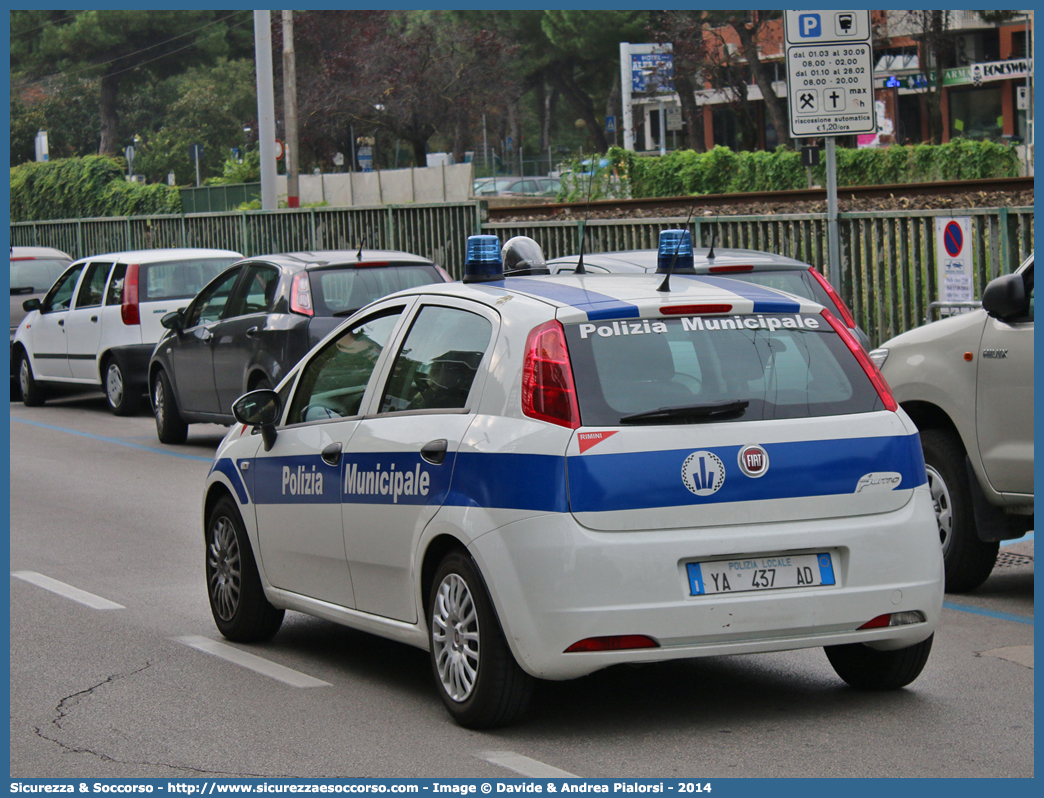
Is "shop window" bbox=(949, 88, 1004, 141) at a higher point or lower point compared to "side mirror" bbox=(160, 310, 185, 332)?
higher

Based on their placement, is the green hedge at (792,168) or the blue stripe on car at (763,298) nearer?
the blue stripe on car at (763,298)

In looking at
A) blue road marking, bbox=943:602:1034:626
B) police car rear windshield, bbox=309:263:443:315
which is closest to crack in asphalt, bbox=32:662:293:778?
blue road marking, bbox=943:602:1034:626

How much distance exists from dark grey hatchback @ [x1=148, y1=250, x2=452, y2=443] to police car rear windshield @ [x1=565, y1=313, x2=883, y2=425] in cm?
754

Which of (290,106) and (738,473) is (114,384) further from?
(290,106)

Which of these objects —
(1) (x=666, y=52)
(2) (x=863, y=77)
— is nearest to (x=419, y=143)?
(1) (x=666, y=52)

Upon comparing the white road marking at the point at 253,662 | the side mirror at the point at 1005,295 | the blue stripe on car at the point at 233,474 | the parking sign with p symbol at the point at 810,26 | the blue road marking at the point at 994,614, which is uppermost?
the parking sign with p symbol at the point at 810,26

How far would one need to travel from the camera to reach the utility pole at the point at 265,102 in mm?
24844

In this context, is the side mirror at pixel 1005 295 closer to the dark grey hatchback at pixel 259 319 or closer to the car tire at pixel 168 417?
the dark grey hatchback at pixel 259 319

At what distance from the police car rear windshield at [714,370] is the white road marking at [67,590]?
362cm

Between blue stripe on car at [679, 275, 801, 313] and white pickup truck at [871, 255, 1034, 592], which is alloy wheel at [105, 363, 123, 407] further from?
blue stripe on car at [679, 275, 801, 313]

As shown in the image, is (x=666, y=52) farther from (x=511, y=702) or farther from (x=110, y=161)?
(x=511, y=702)

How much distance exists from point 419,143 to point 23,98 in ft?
110

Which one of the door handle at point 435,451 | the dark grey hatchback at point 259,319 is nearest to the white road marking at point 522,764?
the door handle at point 435,451

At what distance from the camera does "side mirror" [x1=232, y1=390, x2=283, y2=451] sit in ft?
22.6
